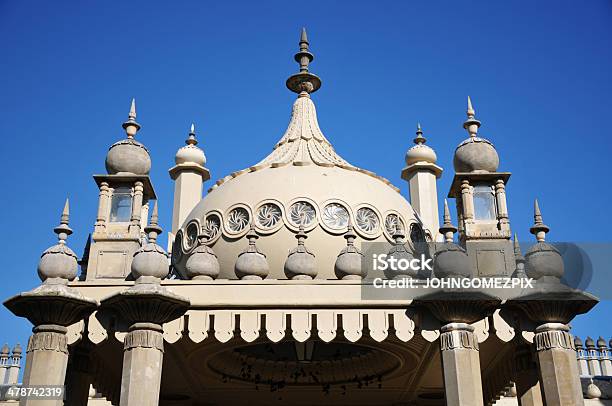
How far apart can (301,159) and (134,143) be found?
4.95 m

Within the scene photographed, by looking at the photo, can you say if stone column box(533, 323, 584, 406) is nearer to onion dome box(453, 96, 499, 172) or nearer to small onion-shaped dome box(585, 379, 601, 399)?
onion dome box(453, 96, 499, 172)

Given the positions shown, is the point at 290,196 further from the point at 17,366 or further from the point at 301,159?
the point at 17,366

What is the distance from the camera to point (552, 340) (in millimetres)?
15047

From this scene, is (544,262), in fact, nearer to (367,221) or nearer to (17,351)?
(367,221)

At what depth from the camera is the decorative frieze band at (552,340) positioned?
15.0 meters


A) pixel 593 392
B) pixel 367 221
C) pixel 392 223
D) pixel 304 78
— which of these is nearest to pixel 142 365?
pixel 367 221

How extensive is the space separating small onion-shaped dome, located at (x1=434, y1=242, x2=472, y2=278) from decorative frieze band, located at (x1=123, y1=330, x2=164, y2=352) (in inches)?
232

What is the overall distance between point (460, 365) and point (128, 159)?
975 cm

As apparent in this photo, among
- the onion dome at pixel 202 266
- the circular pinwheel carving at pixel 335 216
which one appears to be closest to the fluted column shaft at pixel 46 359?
the onion dome at pixel 202 266

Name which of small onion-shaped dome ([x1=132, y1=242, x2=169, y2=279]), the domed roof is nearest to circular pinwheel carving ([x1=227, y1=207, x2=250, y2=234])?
the domed roof

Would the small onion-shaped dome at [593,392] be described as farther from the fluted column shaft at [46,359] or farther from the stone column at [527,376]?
the fluted column shaft at [46,359]

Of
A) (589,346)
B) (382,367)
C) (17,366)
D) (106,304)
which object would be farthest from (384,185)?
(17,366)

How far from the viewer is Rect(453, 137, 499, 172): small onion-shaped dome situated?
1891cm

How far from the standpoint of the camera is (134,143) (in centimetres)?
1938
